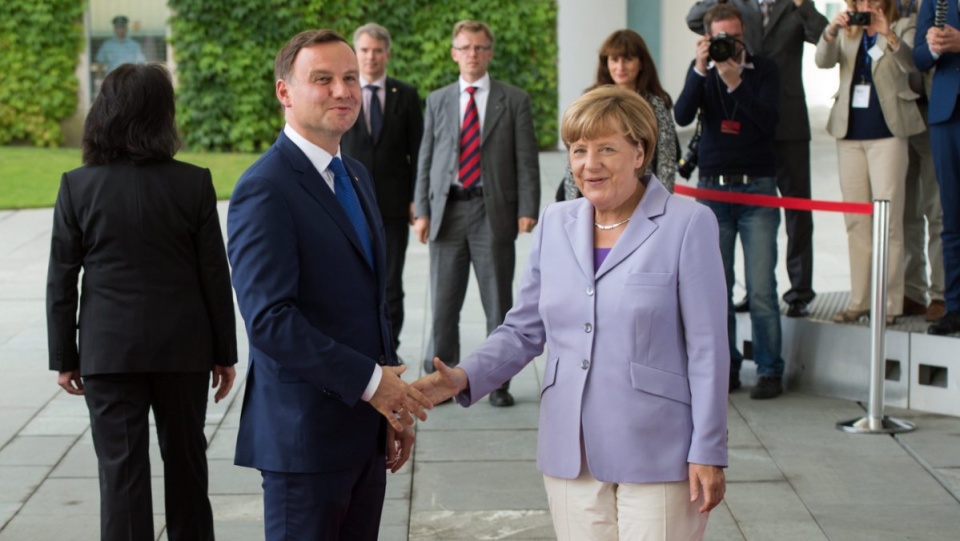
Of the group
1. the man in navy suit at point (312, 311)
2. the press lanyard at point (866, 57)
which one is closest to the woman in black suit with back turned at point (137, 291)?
the man in navy suit at point (312, 311)

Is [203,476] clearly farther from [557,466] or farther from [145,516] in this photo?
[557,466]

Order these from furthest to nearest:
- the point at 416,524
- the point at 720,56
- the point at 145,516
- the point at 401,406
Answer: the point at 720,56 < the point at 416,524 < the point at 145,516 < the point at 401,406

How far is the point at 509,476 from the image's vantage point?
19.7 feet

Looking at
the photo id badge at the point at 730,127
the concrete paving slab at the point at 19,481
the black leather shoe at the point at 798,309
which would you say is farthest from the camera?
the black leather shoe at the point at 798,309

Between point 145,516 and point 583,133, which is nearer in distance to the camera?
point 583,133

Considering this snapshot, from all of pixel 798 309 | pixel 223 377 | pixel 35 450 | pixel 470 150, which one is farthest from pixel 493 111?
pixel 223 377

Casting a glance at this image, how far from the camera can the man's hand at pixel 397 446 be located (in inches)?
140

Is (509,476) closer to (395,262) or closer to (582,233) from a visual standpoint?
(395,262)

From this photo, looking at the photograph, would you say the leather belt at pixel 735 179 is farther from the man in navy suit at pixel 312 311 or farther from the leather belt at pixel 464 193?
the man in navy suit at pixel 312 311

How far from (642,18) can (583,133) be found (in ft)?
58.7

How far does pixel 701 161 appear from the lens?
7.37m

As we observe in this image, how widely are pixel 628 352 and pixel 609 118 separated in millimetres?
578

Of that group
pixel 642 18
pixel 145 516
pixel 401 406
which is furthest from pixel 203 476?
pixel 642 18

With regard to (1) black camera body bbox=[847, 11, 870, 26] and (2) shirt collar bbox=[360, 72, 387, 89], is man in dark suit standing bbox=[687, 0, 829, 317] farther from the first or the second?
(2) shirt collar bbox=[360, 72, 387, 89]
